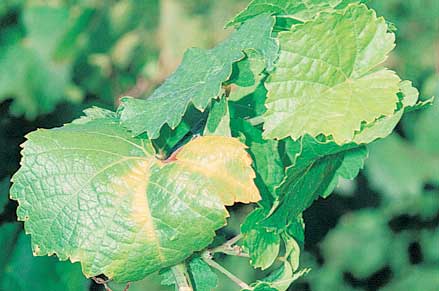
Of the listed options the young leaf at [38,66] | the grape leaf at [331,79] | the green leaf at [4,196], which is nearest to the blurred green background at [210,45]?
the young leaf at [38,66]

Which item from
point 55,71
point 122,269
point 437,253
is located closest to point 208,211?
point 122,269

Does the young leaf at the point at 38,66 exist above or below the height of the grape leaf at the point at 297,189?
above

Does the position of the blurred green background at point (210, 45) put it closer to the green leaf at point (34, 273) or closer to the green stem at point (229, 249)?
the green leaf at point (34, 273)

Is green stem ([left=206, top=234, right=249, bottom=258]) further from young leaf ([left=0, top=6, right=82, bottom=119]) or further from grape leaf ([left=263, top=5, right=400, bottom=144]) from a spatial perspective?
young leaf ([left=0, top=6, right=82, bottom=119])

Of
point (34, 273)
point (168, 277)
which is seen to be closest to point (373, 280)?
point (34, 273)

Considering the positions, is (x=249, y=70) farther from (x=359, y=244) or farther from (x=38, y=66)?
(x=359, y=244)

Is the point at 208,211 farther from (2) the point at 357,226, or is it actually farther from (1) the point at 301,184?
(2) the point at 357,226

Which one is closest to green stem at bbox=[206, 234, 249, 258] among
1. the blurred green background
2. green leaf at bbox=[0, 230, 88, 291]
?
green leaf at bbox=[0, 230, 88, 291]
